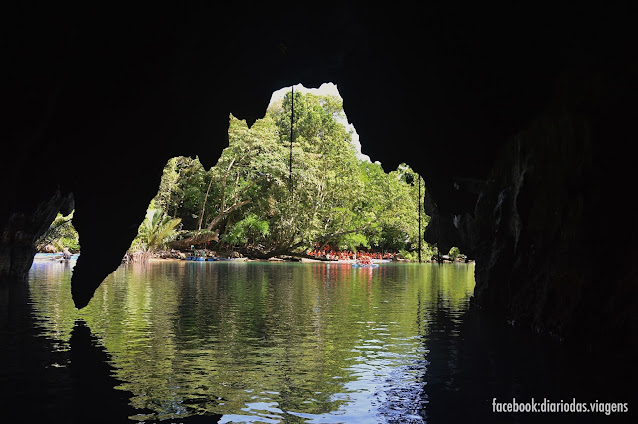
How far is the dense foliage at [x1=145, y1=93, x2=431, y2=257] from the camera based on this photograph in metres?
50.8

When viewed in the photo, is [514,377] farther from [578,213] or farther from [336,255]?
[336,255]

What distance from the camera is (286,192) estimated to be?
53188 millimetres

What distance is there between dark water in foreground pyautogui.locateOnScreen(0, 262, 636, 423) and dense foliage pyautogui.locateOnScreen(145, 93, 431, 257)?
3244 cm

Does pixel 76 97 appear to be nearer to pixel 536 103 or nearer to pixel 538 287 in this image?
pixel 536 103

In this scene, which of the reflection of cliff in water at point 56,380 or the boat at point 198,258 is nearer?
the reflection of cliff in water at point 56,380

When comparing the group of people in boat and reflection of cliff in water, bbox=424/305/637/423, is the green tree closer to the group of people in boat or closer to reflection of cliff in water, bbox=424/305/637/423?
the group of people in boat

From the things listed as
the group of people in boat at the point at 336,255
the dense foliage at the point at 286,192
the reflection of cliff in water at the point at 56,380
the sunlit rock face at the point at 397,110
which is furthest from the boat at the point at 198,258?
the reflection of cliff in water at the point at 56,380

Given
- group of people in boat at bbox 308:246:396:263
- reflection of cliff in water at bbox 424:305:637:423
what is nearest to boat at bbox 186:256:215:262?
group of people in boat at bbox 308:246:396:263

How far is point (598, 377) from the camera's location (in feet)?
30.7

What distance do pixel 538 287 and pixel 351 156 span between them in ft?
147

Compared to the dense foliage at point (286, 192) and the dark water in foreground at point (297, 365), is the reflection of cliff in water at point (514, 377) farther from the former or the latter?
the dense foliage at point (286, 192)

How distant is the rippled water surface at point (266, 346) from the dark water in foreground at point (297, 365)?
0.03m

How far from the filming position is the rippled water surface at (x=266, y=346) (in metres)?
7.96

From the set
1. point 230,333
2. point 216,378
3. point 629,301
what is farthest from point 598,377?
point 230,333
